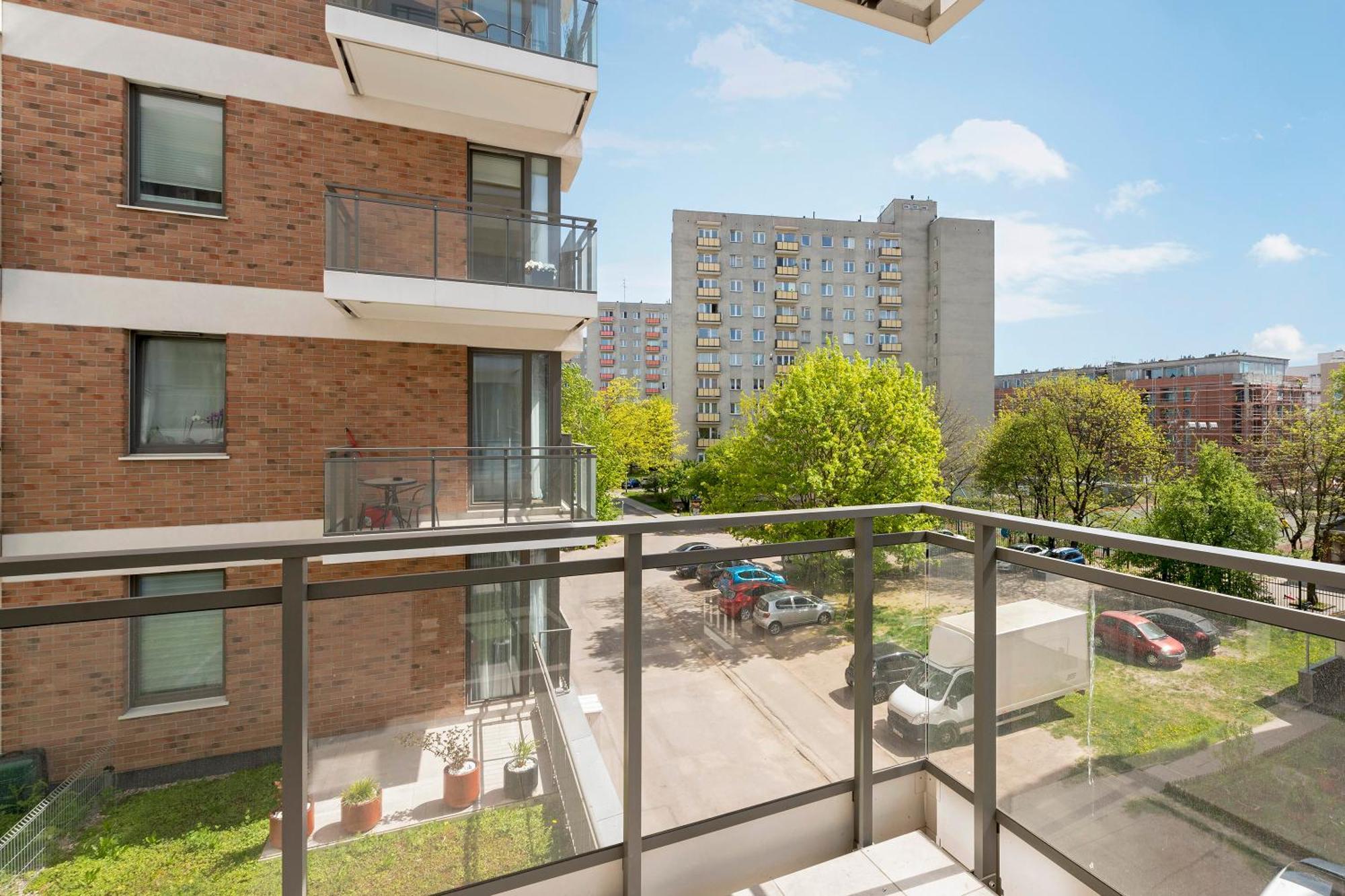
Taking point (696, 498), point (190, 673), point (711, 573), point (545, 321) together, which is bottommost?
point (696, 498)

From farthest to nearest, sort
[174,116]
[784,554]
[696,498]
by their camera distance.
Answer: [696,498] → [174,116] → [784,554]

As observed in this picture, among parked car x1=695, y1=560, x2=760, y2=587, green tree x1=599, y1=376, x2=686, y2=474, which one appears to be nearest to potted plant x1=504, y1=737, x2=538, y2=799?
parked car x1=695, y1=560, x2=760, y2=587

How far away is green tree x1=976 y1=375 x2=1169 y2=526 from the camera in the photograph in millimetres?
22922

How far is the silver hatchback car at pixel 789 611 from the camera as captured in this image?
2303 millimetres

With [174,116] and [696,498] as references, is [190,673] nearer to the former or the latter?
[174,116]

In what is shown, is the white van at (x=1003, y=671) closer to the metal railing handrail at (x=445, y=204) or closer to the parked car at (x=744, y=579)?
the parked car at (x=744, y=579)

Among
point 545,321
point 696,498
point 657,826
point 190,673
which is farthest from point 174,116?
point 696,498

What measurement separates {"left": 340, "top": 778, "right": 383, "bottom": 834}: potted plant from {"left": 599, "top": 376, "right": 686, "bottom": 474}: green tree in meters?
31.2

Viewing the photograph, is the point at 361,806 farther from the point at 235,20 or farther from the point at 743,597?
the point at 235,20

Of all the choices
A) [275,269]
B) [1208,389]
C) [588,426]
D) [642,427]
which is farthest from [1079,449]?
[1208,389]

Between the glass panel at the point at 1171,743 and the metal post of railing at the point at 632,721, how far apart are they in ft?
4.46

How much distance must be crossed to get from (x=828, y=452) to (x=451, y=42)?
11.2 metres

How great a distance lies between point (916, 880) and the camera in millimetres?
2193

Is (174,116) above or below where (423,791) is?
above
